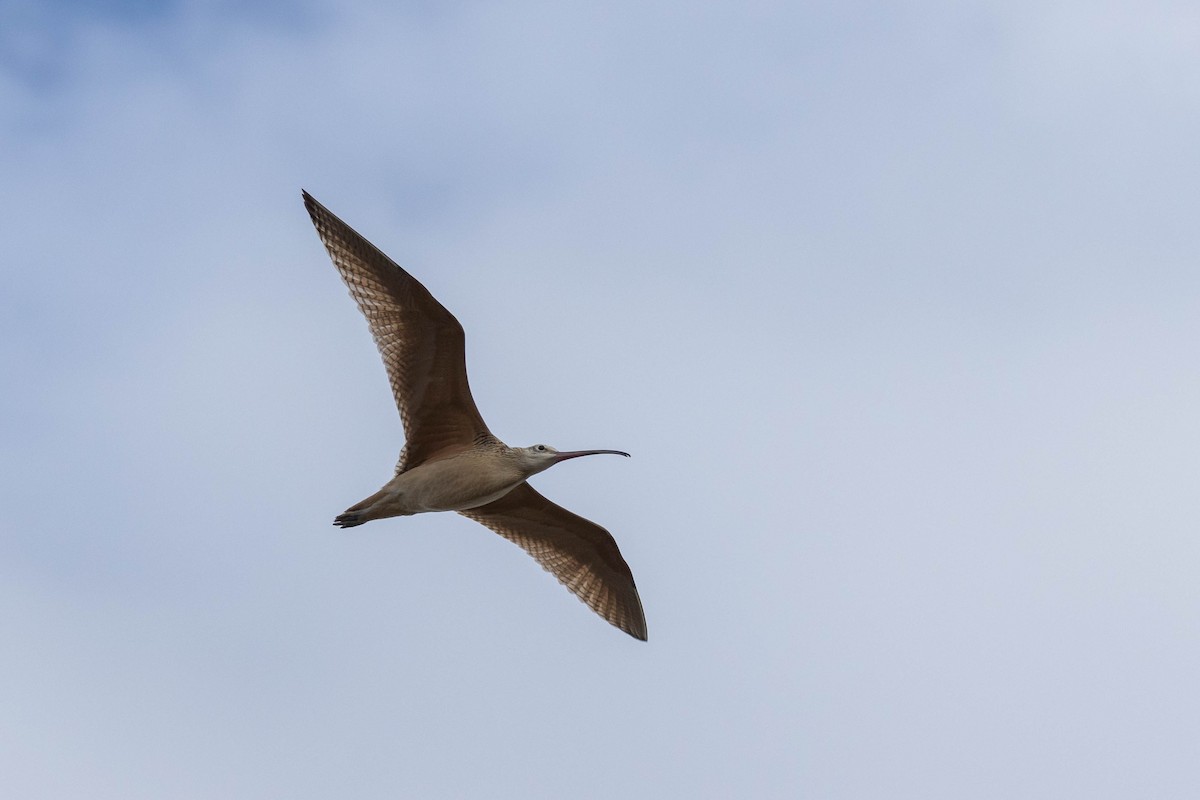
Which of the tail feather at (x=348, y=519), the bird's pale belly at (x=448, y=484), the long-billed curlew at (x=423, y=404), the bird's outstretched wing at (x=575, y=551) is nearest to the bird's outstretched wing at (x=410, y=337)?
the long-billed curlew at (x=423, y=404)

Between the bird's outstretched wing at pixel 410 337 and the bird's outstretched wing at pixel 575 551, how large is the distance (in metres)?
2.06

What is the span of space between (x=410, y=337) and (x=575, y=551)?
15.8 feet

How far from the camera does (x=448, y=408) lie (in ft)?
71.2

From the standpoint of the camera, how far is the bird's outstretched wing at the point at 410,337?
821 inches

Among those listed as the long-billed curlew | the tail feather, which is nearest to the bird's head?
the long-billed curlew

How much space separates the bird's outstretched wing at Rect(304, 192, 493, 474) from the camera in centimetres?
2086

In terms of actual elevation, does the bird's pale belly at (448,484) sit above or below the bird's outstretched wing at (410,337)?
below

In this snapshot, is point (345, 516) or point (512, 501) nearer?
point (345, 516)

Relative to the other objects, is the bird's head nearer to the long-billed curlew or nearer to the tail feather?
the long-billed curlew

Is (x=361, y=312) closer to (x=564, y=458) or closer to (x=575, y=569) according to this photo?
(x=564, y=458)

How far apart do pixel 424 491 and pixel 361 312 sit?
2.53m

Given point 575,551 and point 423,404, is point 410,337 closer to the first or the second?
point 423,404

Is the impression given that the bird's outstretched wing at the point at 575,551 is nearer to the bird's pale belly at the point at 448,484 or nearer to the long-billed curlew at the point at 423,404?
the long-billed curlew at the point at 423,404

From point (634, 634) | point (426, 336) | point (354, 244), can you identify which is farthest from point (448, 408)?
point (634, 634)
